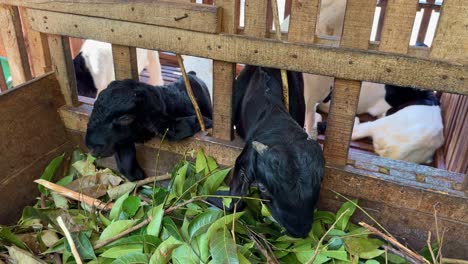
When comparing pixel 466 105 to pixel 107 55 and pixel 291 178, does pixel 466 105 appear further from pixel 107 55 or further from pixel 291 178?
pixel 107 55

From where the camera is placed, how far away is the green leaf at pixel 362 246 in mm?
2221

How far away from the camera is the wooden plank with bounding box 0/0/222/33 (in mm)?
2318

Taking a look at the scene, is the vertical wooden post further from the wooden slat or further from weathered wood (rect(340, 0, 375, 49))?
the wooden slat

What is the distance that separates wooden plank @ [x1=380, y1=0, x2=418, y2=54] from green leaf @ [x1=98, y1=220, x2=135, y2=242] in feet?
5.48

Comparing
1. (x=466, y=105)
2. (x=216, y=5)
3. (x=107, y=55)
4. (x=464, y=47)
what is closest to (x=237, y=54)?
(x=216, y=5)

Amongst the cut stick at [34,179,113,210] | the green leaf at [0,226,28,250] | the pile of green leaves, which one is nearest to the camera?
the pile of green leaves

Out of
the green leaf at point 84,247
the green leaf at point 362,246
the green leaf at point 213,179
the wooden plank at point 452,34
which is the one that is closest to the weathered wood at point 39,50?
the green leaf at point 84,247

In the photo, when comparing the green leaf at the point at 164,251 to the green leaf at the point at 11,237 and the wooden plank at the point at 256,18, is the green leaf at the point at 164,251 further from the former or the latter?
the wooden plank at the point at 256,18

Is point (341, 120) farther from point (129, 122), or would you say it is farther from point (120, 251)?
point (120, 251)

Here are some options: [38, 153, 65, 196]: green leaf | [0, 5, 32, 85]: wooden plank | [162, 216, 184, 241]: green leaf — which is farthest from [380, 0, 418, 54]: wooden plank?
[0, 5, 32, 85]: wooden plank

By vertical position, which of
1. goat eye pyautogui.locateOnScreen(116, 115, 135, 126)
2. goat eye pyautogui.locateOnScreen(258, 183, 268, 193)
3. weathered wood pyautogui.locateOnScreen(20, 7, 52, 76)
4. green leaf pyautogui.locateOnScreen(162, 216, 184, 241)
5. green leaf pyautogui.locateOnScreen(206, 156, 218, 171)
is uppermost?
weathered wood pyautogui.locateOnScreen(20, 7, 52, 76)

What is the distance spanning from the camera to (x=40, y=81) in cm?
281

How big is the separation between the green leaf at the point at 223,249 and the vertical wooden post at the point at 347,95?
2.74 ft

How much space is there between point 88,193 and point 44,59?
1036 millimetres
